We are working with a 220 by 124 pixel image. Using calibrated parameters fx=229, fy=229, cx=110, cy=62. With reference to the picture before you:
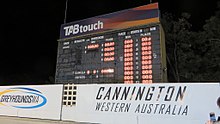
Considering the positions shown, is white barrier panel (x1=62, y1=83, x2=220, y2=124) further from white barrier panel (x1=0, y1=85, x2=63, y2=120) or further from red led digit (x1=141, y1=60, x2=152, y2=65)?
red led digit (x1=141, y1=60, x2=152, y2=65)

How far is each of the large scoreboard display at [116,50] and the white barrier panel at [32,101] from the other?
0.88 meters

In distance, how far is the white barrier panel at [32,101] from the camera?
743 centimetres

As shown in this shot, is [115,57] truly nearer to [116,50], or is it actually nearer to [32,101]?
[116,50]

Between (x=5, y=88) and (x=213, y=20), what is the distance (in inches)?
559

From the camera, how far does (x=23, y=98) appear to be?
8.20 meters

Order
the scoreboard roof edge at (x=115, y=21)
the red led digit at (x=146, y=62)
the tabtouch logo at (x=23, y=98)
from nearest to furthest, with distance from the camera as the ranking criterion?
1. the red led digit at (x=146, y=62)
2. the scoreboard roof edge at (x=115, y=21)
3. the tabtouch logo at (x=23, y=98)

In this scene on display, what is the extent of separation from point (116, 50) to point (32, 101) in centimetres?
341

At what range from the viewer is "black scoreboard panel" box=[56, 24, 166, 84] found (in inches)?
270

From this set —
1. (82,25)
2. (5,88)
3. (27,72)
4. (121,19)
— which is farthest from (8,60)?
(121,19)

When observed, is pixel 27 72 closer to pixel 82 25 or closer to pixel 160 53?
pixel 82 25

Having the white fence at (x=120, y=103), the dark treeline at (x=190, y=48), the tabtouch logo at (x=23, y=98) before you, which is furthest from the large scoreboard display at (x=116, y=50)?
the dark treeline at (x=190, y=48)

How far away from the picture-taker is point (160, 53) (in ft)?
22.1

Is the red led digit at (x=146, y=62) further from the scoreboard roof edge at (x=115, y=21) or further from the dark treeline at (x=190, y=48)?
the dark treeline at (x=190, y=48)

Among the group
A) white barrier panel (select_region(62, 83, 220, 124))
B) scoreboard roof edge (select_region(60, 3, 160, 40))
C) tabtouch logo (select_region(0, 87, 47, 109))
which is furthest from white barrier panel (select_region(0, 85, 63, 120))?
scoreboard roof edge (select_region(60, 3, 160, 40))
